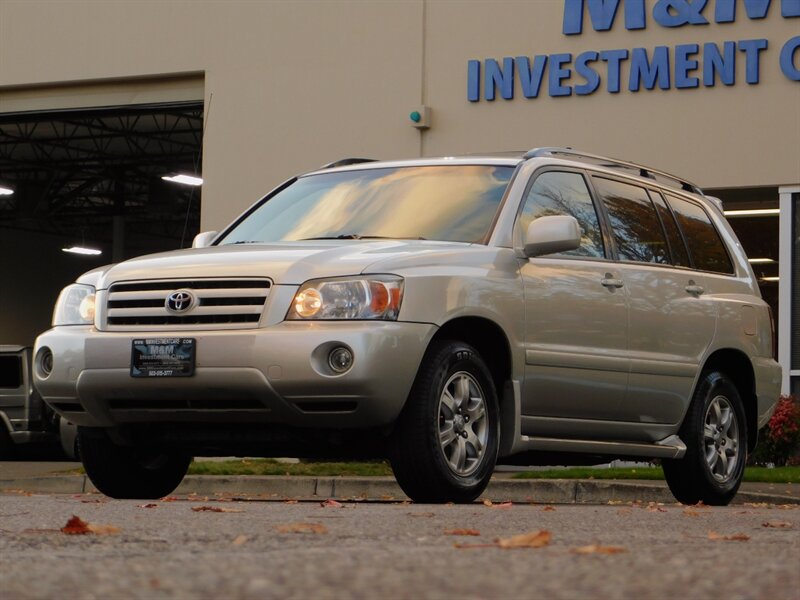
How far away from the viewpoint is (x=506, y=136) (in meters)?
17.8

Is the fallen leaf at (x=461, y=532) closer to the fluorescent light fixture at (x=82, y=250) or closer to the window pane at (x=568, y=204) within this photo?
the window pane at (x=568, y=204)

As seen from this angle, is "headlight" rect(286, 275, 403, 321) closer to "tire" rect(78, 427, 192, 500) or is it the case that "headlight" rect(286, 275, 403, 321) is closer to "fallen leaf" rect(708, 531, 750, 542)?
"tire" rect(78, 427, 192, 500)

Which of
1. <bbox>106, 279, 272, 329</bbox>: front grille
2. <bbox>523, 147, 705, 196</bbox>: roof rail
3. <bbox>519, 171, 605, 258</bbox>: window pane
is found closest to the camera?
<bbox>106, 279, 272, 329</bbox>: front grille

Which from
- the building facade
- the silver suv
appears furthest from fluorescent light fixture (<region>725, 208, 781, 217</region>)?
the silver suv

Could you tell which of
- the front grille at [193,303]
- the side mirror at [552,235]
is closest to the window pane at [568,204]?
the side mirror at [552,235]

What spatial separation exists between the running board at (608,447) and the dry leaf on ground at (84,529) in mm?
2943

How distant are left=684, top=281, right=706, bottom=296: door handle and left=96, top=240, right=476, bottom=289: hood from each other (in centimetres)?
202

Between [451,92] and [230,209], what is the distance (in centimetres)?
312

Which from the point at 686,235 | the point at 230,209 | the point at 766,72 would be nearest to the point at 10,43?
the point at 230,209

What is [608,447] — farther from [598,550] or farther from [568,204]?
[598,550]

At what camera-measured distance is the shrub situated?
1570 centimetres

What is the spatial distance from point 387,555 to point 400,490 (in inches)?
319

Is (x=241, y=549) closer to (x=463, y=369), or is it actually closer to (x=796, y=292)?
(x=463, y=369)

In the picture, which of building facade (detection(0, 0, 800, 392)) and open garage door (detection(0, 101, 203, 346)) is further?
open garage door (detection(0, 101, 203, 346))
